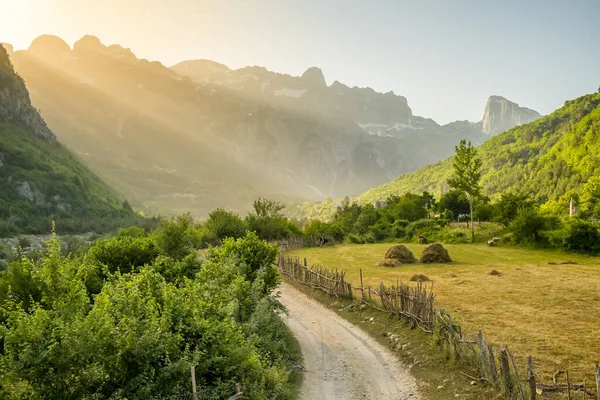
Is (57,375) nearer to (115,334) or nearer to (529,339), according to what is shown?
(115,334)

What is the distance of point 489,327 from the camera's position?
2002 centimetres


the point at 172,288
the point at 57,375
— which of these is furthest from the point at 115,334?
the point at 172,288

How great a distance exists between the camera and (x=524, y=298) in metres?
25.8

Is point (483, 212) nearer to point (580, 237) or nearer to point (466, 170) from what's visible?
point (466, 170)

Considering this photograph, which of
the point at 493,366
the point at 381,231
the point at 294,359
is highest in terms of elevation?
the point at 381,231

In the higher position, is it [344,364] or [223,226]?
[223,226]

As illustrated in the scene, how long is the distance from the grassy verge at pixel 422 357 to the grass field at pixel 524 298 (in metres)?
2.45

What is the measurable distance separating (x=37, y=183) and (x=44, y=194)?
12.7ft

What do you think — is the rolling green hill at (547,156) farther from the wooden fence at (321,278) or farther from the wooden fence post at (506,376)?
the wooden fence post at (506,376)

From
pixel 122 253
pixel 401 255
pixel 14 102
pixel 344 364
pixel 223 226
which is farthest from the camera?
pixel 14 102

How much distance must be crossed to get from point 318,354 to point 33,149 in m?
149

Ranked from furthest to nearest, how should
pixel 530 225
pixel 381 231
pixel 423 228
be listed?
pixel 381 231 < pixel 423 228 < pixel 530 225

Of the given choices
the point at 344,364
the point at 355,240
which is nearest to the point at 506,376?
the point at 344,364

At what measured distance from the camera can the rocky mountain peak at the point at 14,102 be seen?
13780 centimetres
